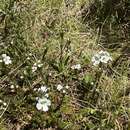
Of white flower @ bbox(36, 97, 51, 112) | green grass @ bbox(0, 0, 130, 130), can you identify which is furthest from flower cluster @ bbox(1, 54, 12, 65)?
white flower @ bbox(36, 97, 51, 112)

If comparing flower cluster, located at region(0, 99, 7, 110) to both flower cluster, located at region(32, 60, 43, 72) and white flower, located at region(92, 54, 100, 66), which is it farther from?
white flower, located at region(92, 54, 100, 66)

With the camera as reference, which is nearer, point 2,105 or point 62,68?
point 2,105

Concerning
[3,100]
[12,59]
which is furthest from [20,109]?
[12,59]

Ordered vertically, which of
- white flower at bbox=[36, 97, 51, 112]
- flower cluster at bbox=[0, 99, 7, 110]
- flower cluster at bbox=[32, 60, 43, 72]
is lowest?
flower cluster at bbox=[0, 99, 7, 110]

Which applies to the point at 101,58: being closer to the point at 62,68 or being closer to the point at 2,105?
the point at 62,68

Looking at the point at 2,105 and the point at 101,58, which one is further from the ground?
the point at 101,58

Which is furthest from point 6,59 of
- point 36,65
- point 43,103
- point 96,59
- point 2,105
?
point 96,59

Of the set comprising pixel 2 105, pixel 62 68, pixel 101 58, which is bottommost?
pixel 2 105

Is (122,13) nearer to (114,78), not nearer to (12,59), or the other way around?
(114,78)
